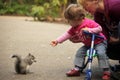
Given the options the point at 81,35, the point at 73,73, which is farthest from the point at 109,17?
the point at 73,73

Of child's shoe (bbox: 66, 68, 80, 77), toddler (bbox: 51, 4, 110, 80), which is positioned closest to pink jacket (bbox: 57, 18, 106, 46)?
toddler (bbox: 51, 4, 110, 80)

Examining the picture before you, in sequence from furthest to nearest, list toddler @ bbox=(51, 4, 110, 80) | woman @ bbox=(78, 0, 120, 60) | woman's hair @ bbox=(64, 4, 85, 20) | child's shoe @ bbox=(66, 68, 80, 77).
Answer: child's shoe @ bbox=(66, 68, 80, 77) < woman's hair @ bbox=(64, 4, 85, 20) < toddler @ bbox=(51, 4, 110, 80) < woman @ bbox=(78, 0, 120, 60)

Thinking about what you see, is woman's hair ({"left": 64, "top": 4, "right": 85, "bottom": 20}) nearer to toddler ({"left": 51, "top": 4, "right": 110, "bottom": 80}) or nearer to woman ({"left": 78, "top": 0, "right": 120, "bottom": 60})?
toddler ({"left": 51, "top": 4, "right": 110, "bottom": 80})

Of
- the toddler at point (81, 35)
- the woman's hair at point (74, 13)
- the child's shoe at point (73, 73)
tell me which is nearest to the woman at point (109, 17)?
the toddler at point (81, 35)

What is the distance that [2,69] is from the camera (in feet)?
19.1

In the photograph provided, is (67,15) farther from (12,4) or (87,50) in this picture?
(12,4)

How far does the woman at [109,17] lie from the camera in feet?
14.5

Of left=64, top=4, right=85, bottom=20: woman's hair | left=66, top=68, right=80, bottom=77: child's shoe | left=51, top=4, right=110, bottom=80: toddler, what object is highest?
left=64, top=4, right=85, bottom=20: woman's hair

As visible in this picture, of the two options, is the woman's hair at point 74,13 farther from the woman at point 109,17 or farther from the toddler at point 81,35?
the woman at point 109,17

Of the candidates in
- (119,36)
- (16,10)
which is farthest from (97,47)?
(16,10)

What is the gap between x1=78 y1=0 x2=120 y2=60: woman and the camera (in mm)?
4426

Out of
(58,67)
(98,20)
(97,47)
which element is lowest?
(58,67)

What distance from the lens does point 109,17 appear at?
4.53 m

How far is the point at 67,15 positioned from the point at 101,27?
48 centimetres
